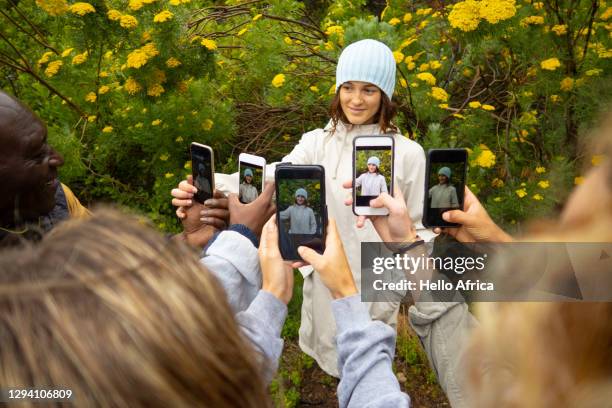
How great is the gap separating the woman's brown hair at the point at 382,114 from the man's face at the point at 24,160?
1.17 meters

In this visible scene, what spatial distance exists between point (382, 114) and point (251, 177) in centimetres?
67

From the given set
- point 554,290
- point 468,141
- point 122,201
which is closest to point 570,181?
point 468,141

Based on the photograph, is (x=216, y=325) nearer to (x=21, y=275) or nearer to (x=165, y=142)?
(x=21, y=275)

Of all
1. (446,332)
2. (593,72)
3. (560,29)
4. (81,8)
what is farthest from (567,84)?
(81,8)

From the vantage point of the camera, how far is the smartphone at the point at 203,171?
6.40ft

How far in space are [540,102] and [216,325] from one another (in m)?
3.10

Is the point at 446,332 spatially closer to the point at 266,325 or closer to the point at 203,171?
the point at 266,325

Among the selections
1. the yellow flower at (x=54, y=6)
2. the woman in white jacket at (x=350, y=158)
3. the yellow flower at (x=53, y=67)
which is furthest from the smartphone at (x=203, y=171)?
the yellow flower at (x=53, y=67)

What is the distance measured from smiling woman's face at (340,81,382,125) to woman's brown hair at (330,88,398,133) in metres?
0.02

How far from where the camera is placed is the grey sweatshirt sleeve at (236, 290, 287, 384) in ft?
3.63

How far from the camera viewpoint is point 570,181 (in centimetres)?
265

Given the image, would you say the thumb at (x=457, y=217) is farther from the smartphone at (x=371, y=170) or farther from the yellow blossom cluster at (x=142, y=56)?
the yellow blossom cluster at (x=142, y=56)

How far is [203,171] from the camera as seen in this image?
1.99 m

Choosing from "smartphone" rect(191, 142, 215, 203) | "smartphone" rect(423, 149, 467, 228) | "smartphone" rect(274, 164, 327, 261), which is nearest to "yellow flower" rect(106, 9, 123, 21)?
"smartphone" rect(191, 142, 215, 203)
